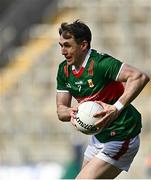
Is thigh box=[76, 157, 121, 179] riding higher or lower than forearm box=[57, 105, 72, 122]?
lower

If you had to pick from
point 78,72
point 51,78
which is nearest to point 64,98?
point 78,72

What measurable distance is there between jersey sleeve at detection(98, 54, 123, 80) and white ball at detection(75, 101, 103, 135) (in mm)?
240

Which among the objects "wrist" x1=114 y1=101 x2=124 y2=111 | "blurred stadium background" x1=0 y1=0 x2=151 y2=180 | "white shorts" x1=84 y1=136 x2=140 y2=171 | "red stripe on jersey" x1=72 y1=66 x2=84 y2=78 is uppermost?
"red stripe on jersey" x1=72 y1=66 x2=84 y2=78

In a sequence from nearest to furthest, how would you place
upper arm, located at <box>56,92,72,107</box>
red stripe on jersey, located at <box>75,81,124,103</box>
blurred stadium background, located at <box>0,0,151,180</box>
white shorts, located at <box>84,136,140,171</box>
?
red stripe on jersey, located at <box>75,81,124,103</box> < white shorts, located at <box>84,136,140,171</box> < upper arm, located at <box>56,92,72,107</box> < blurred stadium background, located at <box>0,0,151,180</box>

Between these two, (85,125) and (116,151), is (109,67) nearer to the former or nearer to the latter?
(85,125)

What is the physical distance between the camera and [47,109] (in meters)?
13.8

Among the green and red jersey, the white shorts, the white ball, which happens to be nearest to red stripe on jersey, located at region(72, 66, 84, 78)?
the green and red jersey

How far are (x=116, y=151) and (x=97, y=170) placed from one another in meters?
0.25

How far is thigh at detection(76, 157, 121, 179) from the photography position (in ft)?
22.7

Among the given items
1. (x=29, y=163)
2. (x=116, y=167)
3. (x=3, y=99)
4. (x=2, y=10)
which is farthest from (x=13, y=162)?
(x=116, y=167)

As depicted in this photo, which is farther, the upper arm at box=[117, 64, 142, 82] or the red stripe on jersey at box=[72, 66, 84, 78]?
the red stripe on jersey at box=[72, 66, 84, 78]

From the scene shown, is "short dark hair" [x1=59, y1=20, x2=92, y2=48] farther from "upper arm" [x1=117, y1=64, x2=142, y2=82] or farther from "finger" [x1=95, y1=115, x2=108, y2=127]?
"finger" [x1=95, y1=115, x2=108, y2=127]

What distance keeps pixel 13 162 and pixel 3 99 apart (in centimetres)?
144

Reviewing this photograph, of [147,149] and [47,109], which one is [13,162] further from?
[147,149]
